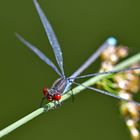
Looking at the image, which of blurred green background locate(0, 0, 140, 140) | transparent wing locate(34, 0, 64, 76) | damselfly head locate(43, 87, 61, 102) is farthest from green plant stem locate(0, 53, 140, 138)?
blurred green background locate(0, 0, 140, 140)

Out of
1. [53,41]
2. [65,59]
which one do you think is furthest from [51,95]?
[65,59]

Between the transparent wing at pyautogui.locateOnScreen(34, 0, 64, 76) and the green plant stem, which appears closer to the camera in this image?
the green plant stem

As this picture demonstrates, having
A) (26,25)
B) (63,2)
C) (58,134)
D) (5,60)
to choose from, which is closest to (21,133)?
(58,134)

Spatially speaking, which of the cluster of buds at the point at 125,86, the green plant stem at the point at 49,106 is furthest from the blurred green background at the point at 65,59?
the green plant stem at the point at 49,106

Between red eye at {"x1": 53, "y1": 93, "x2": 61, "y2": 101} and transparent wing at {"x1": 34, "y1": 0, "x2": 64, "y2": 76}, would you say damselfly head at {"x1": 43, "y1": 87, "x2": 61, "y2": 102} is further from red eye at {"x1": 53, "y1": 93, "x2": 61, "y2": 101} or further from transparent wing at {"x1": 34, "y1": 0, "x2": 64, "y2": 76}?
transparent wing at {"x1": 34, "y1": 0, "x2": 64, "y2": 76}

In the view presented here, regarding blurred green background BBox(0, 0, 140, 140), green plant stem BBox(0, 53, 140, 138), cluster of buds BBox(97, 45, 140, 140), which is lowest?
blurred green background BBox(0, 0, 140, 140)

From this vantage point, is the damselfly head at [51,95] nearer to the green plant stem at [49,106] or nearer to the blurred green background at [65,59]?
the green plant stem at [49,106]

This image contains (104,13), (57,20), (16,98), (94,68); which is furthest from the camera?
(104,13)

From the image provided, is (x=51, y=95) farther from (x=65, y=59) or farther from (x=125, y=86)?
(x=65, y=59)

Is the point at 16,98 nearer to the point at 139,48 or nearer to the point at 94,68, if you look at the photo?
the point at 94,68
